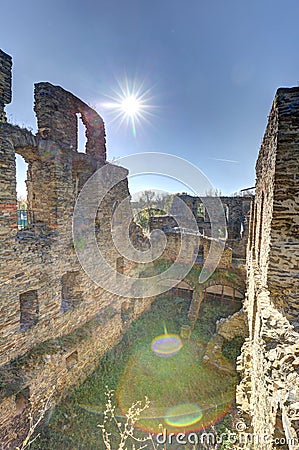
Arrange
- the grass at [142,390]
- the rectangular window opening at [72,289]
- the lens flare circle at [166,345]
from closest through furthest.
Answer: the grass at [142,390]
the rectangular window opening at [72,289]
the lens flare circle at [166,345]

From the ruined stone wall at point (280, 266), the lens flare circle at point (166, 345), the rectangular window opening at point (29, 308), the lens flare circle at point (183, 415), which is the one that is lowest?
the lens flare circle at point (183, 415)

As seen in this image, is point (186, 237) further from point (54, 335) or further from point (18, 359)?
point (18, 359)

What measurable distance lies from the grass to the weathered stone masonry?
0.50 meters

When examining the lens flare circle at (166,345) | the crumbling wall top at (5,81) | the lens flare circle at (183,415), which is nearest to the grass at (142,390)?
the lens flare circle at (183,415)

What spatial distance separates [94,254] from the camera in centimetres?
856

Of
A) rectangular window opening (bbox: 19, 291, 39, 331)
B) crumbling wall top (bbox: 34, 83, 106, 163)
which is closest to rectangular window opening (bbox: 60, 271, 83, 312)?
rectangular window opening (bbox: 19, 291, 39, 331)

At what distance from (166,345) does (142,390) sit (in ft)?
7.81

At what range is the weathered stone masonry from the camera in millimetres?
5562

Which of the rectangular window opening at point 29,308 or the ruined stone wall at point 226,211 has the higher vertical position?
the ruined stone wall at point 226,211

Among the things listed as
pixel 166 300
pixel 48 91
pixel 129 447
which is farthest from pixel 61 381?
pixel 48 91

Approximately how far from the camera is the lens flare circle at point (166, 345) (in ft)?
29.5

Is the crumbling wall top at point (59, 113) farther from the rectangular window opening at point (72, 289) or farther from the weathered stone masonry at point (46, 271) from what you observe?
the rectangular window opening at point (72, 289)

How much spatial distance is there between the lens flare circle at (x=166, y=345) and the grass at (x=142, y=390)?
19cm

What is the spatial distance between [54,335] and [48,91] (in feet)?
22.0
